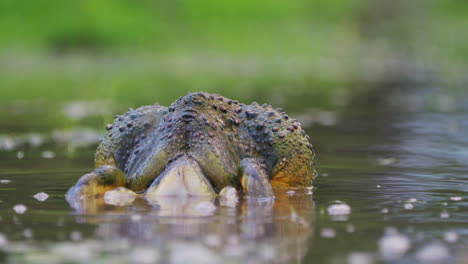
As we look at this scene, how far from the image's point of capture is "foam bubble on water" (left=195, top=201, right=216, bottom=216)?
535 centimetres

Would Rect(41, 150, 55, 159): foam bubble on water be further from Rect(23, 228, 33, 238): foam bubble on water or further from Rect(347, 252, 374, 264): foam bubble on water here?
Result: Rect(347, 252, 374, 264): foam bubble on water

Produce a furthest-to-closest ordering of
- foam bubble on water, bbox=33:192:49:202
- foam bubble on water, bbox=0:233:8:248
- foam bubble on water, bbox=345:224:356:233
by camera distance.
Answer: foam bubble on water, bbox=33:192:49:202 → foam bubble on water, bbox=345:224:356:233 → foam bubble on water, bbox=0:233:8:248

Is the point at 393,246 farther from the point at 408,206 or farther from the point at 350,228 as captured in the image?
the point at 408,206

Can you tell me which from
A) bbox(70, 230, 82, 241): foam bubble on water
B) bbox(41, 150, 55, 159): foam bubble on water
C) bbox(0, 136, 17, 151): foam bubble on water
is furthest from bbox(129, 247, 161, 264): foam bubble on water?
bbox(0, 136, 17, 151): foam bubble on water

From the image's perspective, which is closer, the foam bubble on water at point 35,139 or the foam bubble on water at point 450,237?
the foam bubble on water at point 450,237

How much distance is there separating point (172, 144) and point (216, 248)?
1.98 m

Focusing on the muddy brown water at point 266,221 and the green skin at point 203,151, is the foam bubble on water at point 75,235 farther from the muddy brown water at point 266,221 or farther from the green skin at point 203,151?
the green skin at point 203,151

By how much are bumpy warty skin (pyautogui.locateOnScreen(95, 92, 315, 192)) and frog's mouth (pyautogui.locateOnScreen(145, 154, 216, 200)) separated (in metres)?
0.15

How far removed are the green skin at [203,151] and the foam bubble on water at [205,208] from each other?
331 mm

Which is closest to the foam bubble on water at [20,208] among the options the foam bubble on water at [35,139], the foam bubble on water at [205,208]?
the foam bubble on water at [205,208]

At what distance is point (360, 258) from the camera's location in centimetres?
411

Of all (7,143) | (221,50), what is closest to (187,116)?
(7,143)

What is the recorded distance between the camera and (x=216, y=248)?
4309mm

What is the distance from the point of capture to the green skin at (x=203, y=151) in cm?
607
